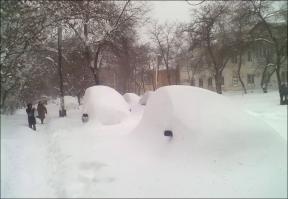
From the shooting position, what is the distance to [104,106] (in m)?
20.0

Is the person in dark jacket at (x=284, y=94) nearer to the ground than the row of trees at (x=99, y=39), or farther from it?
nearer to the ground

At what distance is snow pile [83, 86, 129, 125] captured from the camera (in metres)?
19.4

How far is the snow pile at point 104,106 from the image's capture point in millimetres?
19422

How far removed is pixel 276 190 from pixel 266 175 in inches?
28.1

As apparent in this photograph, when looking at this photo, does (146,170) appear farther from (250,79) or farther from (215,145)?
(250,79)

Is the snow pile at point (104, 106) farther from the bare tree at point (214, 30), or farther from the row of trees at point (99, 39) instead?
the bare tree at point (214, 30)

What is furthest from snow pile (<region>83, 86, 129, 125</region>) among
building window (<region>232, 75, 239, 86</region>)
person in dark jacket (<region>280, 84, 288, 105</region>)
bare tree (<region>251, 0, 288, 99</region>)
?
building window (<region>232, 75, 239, 86</region>)

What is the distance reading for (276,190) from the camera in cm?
824

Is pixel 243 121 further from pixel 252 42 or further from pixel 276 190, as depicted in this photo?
pixel 252 42

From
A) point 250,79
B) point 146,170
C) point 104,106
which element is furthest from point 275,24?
point 146,170

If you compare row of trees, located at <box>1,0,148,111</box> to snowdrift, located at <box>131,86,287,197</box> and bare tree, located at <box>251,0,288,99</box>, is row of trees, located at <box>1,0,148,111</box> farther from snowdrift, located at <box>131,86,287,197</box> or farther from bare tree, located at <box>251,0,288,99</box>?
bare tree, located at <box>251,0,288,99</box>

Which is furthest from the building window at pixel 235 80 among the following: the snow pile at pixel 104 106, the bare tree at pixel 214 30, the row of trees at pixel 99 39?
the snow pile at pixel 104 106

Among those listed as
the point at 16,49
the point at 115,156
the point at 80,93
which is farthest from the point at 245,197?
the point at 80,93

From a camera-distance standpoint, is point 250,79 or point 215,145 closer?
point 215,145
